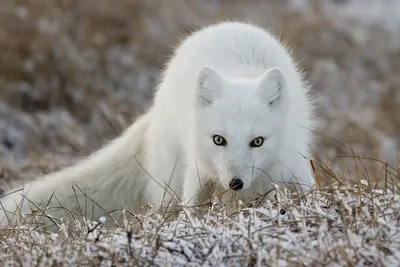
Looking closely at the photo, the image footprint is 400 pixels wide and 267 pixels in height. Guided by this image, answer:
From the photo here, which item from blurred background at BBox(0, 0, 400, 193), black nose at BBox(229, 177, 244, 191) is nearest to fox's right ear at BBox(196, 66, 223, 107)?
black nose at BBox(229, 177, 244, 191)

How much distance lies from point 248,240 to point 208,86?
5.34 feet

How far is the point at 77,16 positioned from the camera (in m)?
12.1

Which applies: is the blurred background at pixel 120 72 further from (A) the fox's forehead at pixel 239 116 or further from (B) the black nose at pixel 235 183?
(B) the black nose at pixel 235 183

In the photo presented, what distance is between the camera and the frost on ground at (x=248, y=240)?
3713mm

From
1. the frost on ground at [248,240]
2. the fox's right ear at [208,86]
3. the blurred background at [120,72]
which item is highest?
the blurred background at [120,72]

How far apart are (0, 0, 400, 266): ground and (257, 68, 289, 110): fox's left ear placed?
2026mm

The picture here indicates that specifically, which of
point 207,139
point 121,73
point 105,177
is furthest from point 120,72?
point 207,139

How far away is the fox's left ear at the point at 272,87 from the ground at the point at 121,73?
6.65 feet

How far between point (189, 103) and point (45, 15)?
646cm

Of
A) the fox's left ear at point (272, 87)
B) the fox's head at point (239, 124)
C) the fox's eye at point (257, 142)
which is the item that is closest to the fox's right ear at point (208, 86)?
the fox's head at point (239, 124)

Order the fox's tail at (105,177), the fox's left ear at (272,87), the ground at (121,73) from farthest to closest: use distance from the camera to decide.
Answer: the ground at (121,73) < the fox's tail at (105,177) < the fox's left ear at (272,87)

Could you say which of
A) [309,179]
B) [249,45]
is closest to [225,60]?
[249,45]

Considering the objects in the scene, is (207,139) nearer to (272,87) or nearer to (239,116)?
(239,116)

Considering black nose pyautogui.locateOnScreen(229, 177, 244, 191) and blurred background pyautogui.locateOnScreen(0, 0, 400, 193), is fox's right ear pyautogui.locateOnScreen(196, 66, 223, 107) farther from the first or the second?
blurred background pyautogui.locateOnScreen(0, 0, 400, 193)
